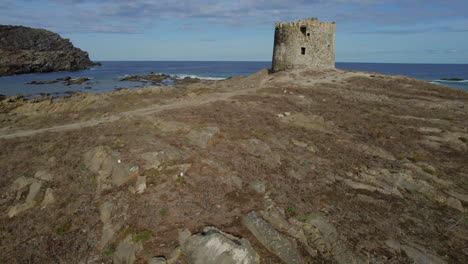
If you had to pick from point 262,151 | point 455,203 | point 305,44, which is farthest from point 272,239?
point 305,44

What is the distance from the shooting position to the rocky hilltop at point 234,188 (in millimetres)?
8453

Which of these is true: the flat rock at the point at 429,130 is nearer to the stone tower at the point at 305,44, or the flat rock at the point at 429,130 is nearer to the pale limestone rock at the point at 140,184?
the pale limestone rock at the point at 140,184

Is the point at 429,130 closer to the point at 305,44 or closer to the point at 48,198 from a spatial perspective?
the point at 48,198

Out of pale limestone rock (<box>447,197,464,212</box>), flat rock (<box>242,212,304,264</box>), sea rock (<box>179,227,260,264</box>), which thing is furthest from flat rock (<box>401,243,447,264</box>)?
sea rock (<box>179,227,260,264</box>)

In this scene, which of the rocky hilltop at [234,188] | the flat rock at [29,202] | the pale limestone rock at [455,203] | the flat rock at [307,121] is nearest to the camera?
the rocky hilltop at [234,188]

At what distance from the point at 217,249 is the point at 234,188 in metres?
3.86

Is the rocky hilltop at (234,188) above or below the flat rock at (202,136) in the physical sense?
below

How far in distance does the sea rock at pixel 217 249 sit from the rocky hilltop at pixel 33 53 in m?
115

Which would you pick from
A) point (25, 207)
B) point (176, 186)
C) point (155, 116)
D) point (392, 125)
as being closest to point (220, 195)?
point (176, 186)

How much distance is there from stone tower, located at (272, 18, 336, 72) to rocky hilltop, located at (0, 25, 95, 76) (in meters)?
100

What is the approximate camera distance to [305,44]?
38.6m

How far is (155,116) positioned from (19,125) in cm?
1034

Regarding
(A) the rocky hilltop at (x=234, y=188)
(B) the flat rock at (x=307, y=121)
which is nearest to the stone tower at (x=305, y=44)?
(A) the rocky hilltop at (x=234, y=188)

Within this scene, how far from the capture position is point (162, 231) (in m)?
8.91
